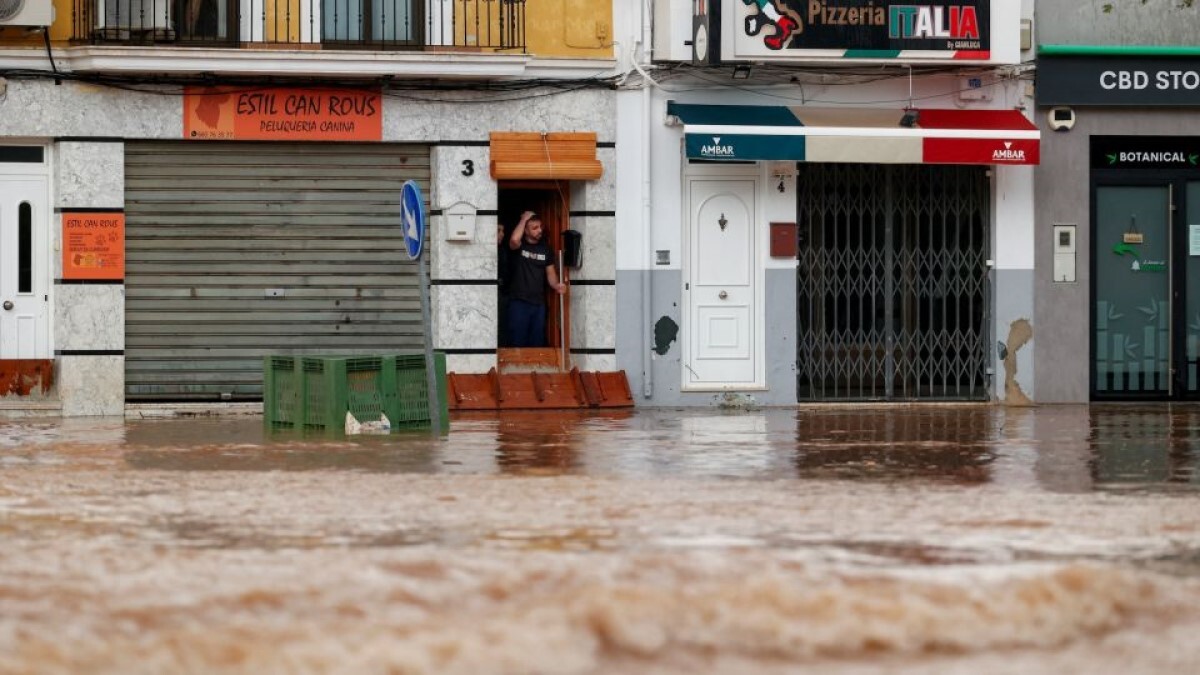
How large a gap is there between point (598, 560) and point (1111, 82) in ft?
55.1

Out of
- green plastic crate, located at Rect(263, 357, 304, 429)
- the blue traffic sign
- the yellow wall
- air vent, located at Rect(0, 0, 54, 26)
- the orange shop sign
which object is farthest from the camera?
the yellow wall

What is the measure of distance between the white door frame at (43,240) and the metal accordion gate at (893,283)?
8.00 m

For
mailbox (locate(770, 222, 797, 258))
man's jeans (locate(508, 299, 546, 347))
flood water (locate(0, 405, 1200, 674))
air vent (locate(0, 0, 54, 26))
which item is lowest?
flood water (locate(0, 405, 1200, 674))

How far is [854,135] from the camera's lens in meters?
22.6

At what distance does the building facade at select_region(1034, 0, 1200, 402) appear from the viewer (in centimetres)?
2391

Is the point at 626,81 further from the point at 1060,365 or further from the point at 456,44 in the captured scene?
the point at 1060,365

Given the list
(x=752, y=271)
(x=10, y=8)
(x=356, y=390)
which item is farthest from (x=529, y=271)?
(x=10, y=8)

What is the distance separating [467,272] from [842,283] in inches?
163

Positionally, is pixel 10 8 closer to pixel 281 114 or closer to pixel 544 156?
pixel 281 114

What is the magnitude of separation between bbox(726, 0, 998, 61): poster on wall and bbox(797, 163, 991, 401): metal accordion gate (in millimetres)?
1490

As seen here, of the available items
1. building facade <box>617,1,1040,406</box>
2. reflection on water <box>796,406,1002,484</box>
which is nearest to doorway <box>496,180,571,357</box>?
building facade <box>617,1,1040,406</box>

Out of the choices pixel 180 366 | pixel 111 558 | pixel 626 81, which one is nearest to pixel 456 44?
pixel 626 81

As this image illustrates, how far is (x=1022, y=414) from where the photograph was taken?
2216 cm

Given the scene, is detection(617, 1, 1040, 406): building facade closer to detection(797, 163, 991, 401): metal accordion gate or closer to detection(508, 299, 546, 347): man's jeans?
detection(797, 163, 991, 401): metal accordion gate
